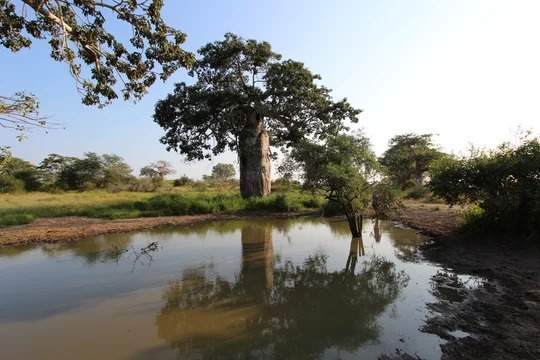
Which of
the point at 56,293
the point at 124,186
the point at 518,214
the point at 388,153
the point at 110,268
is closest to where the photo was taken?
the point at 56,293

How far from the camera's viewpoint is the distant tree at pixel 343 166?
36.7 ft

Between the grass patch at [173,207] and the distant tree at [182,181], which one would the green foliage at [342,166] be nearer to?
the grass patch at [173,207]

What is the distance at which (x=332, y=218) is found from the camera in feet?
59.6

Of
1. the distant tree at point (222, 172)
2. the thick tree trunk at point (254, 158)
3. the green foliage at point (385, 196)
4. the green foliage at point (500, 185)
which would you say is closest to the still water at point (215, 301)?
the green foliage at point (385, 196)

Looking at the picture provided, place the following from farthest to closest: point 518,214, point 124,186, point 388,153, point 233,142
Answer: point 388,153
point 124,186
point 233,142
point 518,214

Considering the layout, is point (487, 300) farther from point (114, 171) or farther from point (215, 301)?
point (114, 171)

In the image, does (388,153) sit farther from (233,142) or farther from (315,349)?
(315,349)

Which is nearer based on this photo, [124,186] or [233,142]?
[233,142]

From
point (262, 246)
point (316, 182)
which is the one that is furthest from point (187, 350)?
point (316, 182)

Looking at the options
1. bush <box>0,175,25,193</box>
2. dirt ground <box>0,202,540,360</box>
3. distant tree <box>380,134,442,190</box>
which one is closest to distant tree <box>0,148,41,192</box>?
bush <box>0,175,25,193</box>

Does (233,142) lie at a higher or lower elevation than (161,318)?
higher

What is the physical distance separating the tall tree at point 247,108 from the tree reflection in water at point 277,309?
13138mm

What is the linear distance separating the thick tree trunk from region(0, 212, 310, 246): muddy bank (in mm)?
4140

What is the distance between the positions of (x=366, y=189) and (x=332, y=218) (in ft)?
21.5
